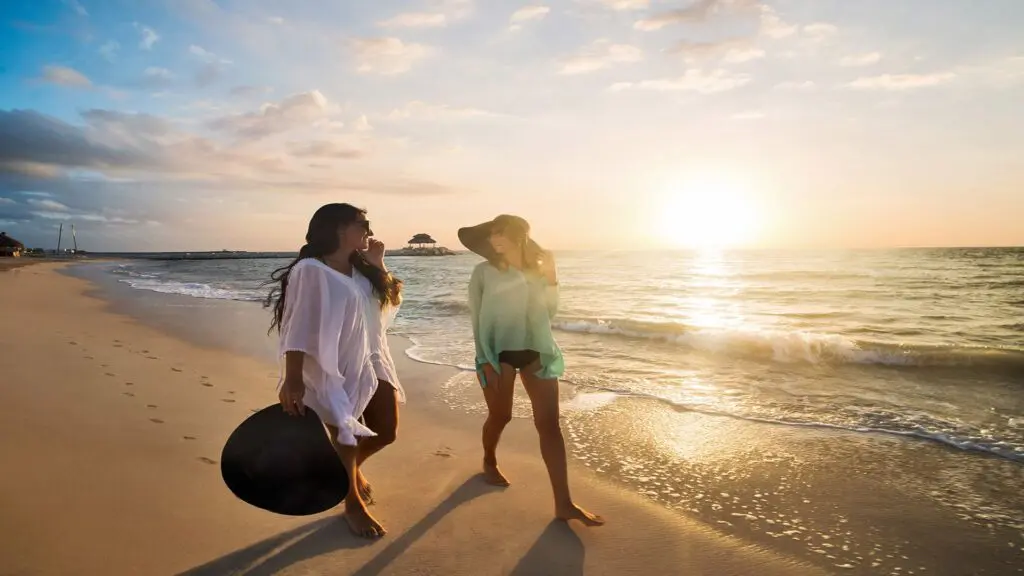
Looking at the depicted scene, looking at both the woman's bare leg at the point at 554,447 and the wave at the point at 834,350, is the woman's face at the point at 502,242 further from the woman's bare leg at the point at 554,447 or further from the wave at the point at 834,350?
the wave at the point at 834,350

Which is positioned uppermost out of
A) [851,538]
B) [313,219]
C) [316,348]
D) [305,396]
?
[313,219]

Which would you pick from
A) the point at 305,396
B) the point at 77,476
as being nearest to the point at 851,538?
the point at 305,396

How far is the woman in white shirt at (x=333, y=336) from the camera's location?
2.96m

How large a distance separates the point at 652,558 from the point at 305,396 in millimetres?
2175

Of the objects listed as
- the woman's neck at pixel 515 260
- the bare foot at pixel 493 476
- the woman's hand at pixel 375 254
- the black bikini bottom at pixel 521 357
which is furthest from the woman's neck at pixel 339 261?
the bare foot at pixel 493 476

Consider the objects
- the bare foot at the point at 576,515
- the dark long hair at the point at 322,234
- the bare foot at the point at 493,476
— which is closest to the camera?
the dark long hair at the point at 322,234

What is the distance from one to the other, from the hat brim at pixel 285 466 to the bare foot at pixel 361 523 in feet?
1.12

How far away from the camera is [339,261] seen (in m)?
3.25

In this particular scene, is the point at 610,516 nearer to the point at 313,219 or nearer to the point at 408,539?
the point at 408,539

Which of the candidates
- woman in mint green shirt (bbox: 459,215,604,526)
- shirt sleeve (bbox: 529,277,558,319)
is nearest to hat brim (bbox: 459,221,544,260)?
woman in mint green shirt (bbox: 459,215,604,526)

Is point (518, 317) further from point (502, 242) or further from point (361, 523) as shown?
point (361, 523)

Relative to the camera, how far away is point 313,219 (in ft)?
10.5

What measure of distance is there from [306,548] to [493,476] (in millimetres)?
1427

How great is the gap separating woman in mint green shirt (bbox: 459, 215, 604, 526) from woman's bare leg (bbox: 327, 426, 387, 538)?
3.34ft
